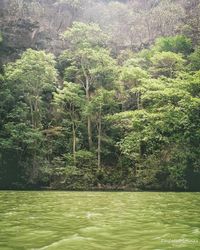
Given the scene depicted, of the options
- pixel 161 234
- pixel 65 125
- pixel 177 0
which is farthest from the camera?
pixel 177 0

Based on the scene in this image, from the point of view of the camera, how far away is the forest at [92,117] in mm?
27536

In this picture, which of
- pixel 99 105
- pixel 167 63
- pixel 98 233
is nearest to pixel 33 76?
pixel 99 105

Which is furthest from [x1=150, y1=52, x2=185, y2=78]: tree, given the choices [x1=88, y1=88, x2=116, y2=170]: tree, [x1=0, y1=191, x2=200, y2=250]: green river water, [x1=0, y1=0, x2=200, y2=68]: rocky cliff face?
[x1=0, y1=191, x2=200, y2=250]: green river water

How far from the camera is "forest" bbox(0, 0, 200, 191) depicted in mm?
27536

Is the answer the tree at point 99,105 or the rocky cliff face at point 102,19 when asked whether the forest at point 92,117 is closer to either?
the tree at point 99,105

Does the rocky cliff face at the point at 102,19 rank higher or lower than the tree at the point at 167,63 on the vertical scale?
higher

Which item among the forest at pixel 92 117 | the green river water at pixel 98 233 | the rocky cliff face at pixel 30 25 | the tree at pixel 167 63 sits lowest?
the green river water at pixel 98 233

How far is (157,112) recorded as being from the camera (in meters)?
29.1

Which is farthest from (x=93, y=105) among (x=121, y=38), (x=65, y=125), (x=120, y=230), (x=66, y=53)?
(x=120, y=230)

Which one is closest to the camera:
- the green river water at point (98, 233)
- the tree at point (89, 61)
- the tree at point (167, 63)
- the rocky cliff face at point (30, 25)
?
the green river water at point (98, 233)

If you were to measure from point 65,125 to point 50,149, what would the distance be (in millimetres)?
2387

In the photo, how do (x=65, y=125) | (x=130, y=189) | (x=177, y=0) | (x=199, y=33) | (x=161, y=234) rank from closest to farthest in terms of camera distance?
(x=161, y=234) → (x=130, y=189) → (x=65, y=125) → (x=199, y=33) → (x=177, y=0)

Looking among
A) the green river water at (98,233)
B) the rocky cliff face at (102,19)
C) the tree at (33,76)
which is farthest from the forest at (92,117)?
the green river water at (98,233)

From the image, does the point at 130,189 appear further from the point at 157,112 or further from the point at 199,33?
the point at 199,33
